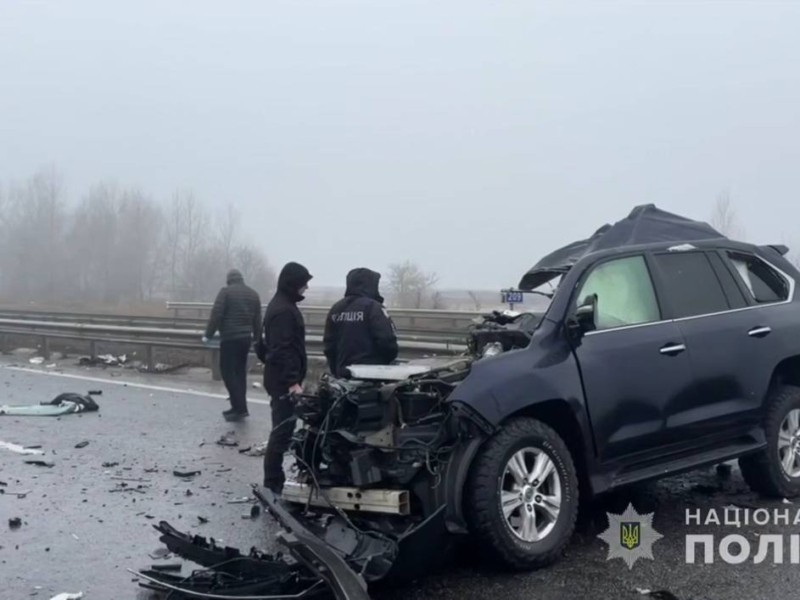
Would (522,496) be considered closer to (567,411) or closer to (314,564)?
(567,411)

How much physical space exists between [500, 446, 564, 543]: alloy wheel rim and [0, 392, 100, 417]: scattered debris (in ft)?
25.5

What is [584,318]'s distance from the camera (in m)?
5.21

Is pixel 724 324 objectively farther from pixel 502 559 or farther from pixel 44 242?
pixel 44 242

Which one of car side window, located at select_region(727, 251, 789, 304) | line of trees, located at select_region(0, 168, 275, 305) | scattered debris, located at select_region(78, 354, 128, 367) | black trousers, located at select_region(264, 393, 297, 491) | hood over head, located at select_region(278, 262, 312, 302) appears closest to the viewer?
car side window, located at select_region(727, 251, 789, 304)

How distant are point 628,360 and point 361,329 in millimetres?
2151

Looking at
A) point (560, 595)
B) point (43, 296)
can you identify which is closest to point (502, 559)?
point (560, 595)

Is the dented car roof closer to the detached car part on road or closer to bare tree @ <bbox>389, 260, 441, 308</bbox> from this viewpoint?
the detached car part on road

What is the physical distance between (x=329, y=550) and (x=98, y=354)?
47.1ft

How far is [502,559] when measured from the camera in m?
4.62

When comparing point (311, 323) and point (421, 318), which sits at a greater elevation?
point (421, 318)

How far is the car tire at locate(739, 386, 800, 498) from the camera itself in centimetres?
596

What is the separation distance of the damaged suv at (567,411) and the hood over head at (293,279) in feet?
5.65

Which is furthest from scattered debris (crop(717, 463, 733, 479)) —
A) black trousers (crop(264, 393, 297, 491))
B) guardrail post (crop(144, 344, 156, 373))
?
guardrail post (crop(144, 344, 156, 373))

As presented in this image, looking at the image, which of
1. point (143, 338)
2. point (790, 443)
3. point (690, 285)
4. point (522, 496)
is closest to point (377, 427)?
point (522, 496)
